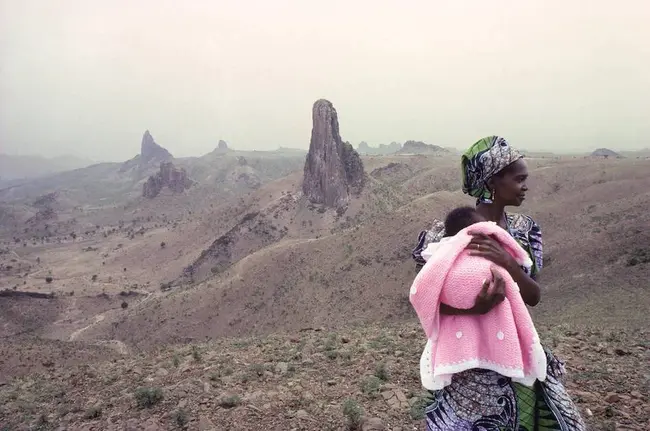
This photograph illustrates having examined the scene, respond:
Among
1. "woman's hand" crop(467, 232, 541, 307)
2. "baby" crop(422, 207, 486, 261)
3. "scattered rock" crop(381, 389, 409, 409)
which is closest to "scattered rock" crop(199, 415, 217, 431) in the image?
"scattered rock" crop(381, 389, 409, 409)

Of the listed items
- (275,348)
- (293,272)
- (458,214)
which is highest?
(458,214)

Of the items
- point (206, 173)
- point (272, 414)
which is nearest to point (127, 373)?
point (272, 414)

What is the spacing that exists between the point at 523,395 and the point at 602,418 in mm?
3568

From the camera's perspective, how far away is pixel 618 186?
2738cm

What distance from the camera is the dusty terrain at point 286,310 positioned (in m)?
6.13

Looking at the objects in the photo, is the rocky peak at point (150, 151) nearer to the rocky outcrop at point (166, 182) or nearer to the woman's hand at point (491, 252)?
the rocky outcrop at point (166, 182)

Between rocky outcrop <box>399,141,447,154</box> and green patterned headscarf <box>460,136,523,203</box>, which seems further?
rocky outcrop <box>399,141,447,154</box>

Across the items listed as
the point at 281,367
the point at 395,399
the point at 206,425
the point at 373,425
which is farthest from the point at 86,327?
the point at 373,425

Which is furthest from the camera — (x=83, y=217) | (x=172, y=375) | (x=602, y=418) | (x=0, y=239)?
(x=83, y=217)

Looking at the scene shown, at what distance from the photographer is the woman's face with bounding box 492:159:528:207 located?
8.05 feet

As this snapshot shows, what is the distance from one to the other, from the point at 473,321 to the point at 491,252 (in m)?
0.35

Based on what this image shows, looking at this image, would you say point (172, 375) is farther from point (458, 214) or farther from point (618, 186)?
point (618, 186)

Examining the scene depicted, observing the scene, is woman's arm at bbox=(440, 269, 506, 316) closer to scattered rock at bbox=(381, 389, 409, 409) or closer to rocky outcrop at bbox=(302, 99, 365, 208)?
scattered rock at bbox=(381, 389, 409, 409)

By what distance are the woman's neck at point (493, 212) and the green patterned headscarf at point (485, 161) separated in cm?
4
